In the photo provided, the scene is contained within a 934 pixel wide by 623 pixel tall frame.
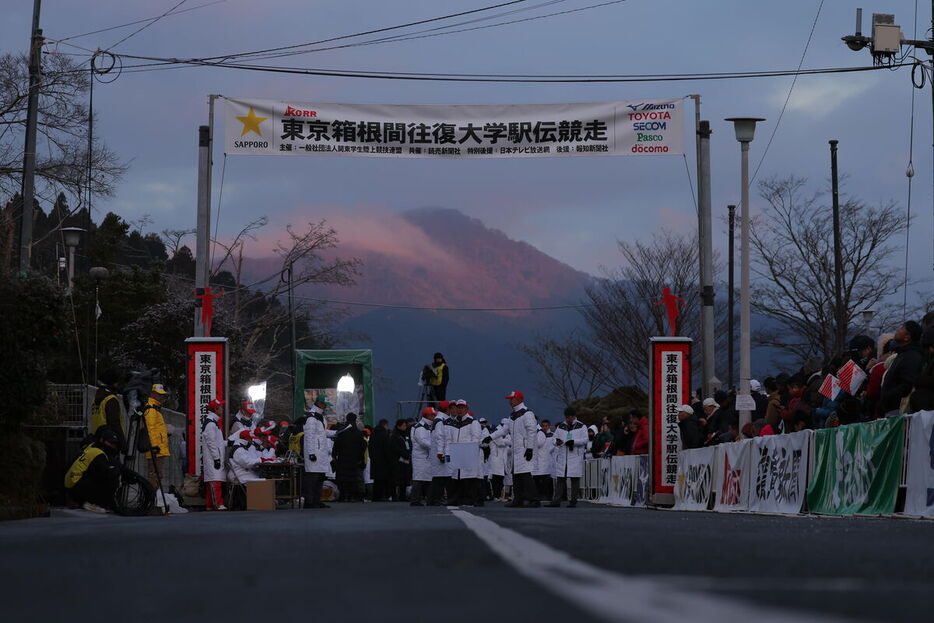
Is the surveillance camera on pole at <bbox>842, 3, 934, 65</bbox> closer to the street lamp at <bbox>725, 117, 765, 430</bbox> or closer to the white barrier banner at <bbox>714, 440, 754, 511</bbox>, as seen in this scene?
the street lamp at <bbox>725, 117, 765, 430</bbox>

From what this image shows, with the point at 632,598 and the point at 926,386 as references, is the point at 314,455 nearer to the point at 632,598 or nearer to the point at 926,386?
the point at 926,386

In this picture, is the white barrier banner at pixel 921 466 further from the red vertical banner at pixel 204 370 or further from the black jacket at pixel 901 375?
the red vertical banner at pixel 204 370

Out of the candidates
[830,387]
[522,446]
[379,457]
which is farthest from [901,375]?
[379,457]

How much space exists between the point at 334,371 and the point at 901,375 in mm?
23529

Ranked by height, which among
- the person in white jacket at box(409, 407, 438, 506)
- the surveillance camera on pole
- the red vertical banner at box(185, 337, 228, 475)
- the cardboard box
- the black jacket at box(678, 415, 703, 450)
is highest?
the surveillance camera on pole

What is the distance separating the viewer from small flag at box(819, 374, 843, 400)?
1625cm

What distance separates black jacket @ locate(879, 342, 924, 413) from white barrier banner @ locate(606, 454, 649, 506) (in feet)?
34.1

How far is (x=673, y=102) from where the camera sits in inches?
1032

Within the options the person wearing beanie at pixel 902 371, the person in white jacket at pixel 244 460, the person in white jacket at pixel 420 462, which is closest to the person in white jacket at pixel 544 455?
the person in white jacket at pixel 420 462

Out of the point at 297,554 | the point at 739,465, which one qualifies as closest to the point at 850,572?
the point at 297,554

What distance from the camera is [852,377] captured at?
16.0m

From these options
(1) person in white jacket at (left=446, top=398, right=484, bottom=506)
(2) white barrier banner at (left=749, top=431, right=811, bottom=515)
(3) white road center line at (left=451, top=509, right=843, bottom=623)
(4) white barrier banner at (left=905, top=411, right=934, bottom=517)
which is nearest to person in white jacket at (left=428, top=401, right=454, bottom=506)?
(1) person in white jacket at (left=446, top=398, right=484, bottom=506)

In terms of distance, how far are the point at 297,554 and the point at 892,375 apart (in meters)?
9.42

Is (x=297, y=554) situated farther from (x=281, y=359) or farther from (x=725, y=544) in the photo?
(x=281, y=359)
